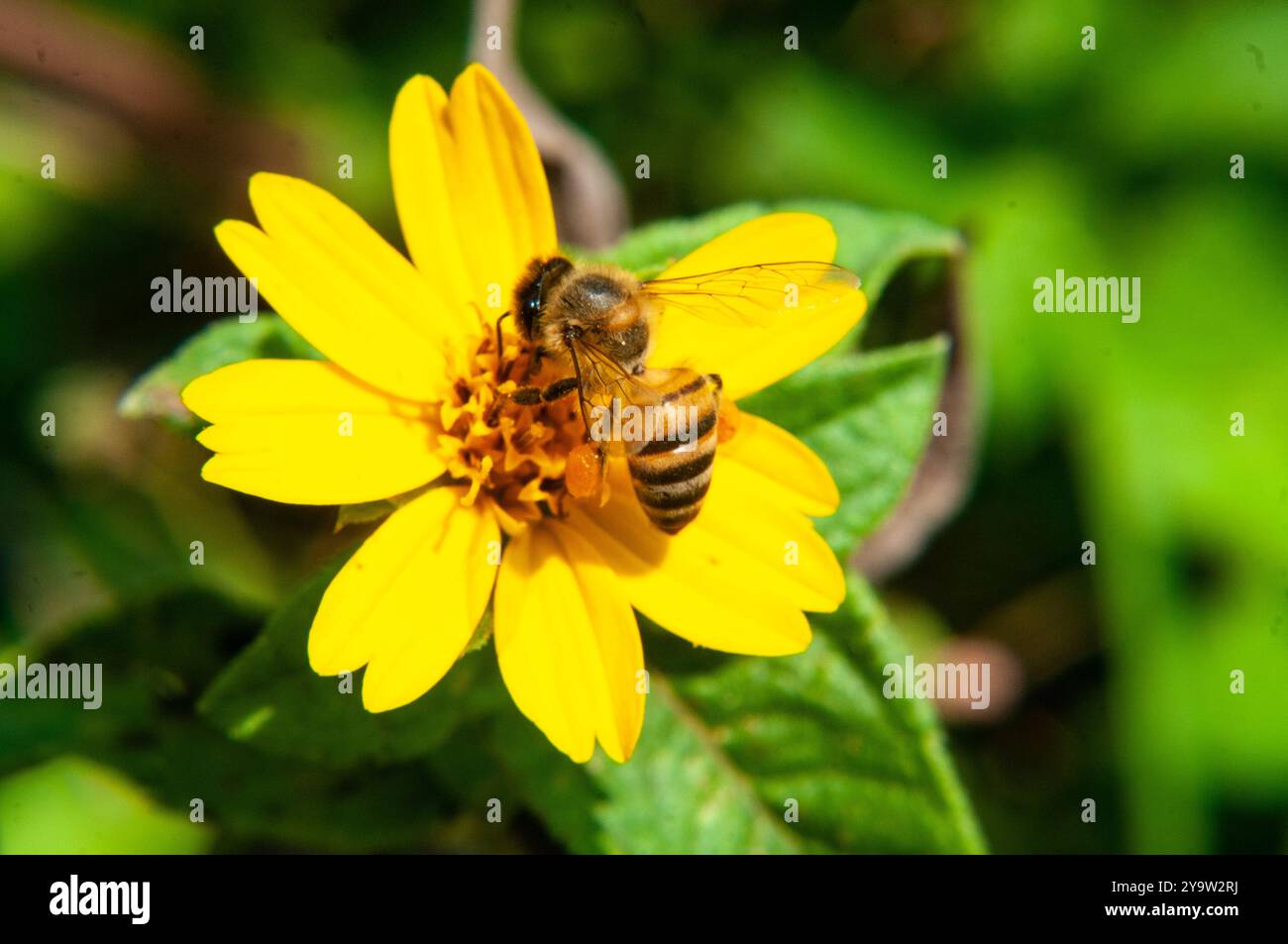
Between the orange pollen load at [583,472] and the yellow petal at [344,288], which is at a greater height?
the yellow petal at [344,288]

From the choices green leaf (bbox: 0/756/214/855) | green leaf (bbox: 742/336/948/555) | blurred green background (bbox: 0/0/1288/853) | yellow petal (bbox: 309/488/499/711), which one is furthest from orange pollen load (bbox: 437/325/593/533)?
green leaf (bbox: 0/756/214/855)

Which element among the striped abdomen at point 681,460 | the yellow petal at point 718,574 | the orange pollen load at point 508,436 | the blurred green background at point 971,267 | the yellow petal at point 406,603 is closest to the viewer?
the yellow petal at point 406,603

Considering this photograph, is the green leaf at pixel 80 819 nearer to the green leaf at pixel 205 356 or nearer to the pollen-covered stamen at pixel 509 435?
the green leaf at pixel 205 356

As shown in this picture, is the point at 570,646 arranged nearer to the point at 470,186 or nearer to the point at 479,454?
the point at 479,454

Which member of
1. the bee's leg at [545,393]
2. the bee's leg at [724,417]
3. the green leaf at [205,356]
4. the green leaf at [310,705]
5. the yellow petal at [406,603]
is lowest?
the green leaf at [310,705]

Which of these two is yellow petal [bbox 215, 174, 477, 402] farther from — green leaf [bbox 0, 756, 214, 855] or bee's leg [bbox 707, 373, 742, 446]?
green leaf [bbox 0, 756, 214, 855]

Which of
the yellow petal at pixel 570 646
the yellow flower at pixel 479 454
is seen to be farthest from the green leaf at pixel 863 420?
the yellow petal at pixel 570 646
